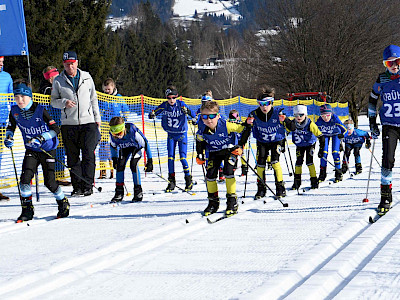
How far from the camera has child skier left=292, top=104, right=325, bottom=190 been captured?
8.88 m

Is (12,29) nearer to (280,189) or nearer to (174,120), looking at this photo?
(174,120)

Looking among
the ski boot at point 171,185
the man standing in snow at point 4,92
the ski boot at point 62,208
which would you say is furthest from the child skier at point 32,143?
the ski boot at point 171,185

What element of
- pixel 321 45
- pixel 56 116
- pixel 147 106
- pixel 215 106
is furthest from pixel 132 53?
pixel 215 106

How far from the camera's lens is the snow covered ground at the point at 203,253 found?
349cm

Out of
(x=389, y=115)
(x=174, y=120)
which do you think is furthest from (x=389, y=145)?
(x=174, y=120)

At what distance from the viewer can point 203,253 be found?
14.9 ft

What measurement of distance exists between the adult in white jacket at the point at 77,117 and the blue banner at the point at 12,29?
1.78 meters

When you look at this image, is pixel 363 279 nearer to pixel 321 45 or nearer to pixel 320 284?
pixel 320 284

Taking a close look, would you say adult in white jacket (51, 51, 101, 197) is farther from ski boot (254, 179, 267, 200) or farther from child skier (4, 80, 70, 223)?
ski boot (254, 179, 267, 200)

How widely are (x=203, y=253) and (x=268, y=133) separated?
153 inches

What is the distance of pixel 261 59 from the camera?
37.3 meters

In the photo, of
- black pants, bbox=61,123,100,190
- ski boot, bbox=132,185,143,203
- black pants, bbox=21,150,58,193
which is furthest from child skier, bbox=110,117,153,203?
black pants, bbox=21,150,58,193

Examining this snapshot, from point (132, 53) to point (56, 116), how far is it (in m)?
38.8

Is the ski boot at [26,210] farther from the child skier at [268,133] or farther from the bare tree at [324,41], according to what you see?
the bare tree at [324,41]
